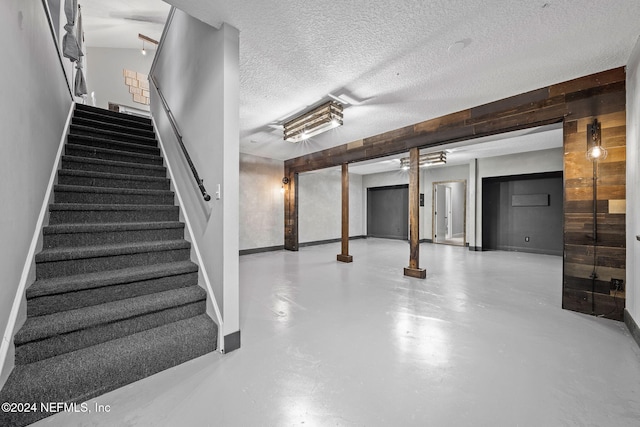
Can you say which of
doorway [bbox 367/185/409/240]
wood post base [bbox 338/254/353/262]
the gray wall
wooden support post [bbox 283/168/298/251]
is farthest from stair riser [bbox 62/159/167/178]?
doorway [bbox 367/185/409/240]

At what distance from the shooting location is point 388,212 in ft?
32.2

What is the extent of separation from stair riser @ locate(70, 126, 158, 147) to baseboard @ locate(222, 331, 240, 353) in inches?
123

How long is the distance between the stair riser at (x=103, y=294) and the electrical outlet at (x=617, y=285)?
13.4 feet

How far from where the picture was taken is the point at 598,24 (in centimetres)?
199

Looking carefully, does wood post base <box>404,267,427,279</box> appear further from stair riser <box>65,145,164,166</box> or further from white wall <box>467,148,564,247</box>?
stair riser <box>65,145,164,166</box>

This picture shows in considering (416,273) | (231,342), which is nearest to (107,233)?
(231,342)

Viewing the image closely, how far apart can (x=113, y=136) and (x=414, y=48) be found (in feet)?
12.8

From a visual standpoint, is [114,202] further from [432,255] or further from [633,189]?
[432,255]

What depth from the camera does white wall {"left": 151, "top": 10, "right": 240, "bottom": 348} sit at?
2025 millimetres

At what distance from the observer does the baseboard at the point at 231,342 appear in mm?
1982

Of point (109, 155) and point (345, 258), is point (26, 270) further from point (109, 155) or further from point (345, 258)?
point (345, 258)

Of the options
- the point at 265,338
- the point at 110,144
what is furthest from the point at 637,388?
the point at 110,144

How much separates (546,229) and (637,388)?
5.96m

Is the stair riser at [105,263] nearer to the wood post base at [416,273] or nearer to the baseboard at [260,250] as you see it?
the wood post base at [416,273]
